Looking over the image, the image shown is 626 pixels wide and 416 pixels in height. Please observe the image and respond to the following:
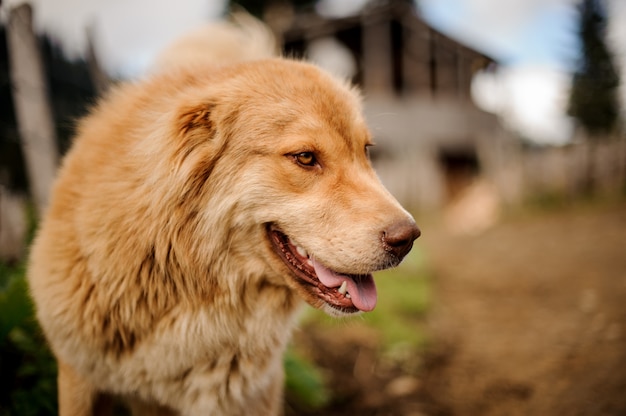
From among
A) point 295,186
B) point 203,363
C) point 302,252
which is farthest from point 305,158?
point 203,363

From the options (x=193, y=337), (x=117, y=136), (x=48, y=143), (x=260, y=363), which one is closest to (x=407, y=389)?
(x=260, y=363)

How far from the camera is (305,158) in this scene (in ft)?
6.76

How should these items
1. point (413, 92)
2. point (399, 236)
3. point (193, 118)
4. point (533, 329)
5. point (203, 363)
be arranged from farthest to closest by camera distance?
point (413, 92), point (533, 329), point (203, 363), point (193, 118), point (399, 236)

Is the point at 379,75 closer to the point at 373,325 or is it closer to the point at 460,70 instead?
the point at 460,70

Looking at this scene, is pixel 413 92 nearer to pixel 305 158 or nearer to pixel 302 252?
pixel 305 158

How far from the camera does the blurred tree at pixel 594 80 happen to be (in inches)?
798

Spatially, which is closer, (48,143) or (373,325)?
(48,143)

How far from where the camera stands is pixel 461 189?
18.8 meters

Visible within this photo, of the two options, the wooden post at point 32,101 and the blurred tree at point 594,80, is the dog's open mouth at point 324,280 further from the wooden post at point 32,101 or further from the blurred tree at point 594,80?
the blurred tree at point 594,80

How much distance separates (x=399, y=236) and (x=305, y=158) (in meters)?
0.58

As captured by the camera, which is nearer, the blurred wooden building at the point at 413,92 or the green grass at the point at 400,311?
the green grass at the point at 400,311

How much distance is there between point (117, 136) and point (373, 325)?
3604 mm

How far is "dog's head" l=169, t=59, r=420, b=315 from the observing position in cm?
194

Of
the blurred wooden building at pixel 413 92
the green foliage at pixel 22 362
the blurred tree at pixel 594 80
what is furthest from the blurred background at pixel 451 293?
the blurred tree at pixel 594 80
